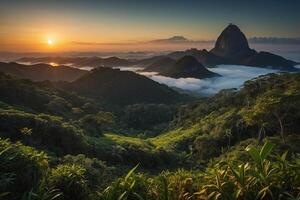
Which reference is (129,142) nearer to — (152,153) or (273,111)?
(152,153)

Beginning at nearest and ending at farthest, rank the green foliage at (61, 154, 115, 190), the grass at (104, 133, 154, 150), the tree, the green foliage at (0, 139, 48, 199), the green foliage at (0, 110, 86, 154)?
the green foliage at (0, 139, 48, 199) → the green foliage at (61, 154, 115, 190) → the green foliage at (0, 110, 86, 154) → the tree → the grass at (104, 133, 154, 150)

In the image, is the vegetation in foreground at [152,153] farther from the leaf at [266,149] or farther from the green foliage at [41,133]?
the green foliage at [41,133]

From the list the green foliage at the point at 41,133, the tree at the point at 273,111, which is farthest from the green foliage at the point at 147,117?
the green foliage at the point at 41,133

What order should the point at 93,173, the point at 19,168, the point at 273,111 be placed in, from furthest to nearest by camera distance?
1. the point at 273,111
2. the point at 93,173
3. the point at 19,168

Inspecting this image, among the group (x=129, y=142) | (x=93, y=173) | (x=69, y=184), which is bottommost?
(x=129, y=142)

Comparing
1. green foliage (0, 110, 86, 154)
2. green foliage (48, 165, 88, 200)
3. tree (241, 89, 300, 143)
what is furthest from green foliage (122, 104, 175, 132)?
green foliage (48, 165, 88, 200)

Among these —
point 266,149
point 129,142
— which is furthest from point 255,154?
point 129,142

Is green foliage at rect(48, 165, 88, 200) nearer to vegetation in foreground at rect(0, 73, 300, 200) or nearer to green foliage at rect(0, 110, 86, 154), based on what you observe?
vegetation in foreground at rect(0, 73, 300, 200)

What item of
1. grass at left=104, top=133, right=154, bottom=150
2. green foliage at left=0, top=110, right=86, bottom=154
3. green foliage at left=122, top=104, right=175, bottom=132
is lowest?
green foliage at left=122, top=104, right=175, bottom=132

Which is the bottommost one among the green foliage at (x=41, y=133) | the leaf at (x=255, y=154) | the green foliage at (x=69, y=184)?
the green foliage at (x=41, y=133)

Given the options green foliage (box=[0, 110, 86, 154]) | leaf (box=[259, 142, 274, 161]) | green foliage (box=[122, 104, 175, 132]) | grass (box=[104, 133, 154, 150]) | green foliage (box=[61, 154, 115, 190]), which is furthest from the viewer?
green foliage (box=[122, 104, 175, 132])

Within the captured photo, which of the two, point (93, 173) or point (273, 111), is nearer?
point (93, 173)

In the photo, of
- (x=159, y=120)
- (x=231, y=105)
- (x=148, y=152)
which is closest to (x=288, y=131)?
(x=148, y=152)

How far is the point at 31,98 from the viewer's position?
11650 centimetres
